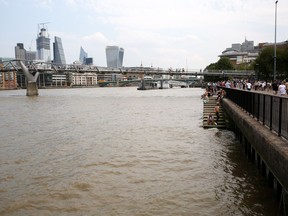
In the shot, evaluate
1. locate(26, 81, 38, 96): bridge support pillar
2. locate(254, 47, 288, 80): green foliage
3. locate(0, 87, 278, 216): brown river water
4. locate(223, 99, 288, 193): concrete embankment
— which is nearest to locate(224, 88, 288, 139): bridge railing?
locate(223, 99, 288, 193): concrete embankment

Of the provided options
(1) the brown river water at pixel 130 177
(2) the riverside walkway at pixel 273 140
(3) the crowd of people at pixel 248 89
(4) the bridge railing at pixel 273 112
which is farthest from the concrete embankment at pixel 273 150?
(3) the crowd of people at pixel 248 89

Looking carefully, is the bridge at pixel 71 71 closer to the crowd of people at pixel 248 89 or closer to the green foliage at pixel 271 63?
the green foliage at pixel 271 63

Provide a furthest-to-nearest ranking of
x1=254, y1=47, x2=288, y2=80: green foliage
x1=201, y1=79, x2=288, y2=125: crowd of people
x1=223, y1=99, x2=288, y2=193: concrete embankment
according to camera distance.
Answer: x1=254, y1=47, x2=288, y2=80: green foliage < x1=201, y1=79, x2=288, y2=125: crowd of people < x1=223, y1=99, x2=288, y2=193: concrete embankment

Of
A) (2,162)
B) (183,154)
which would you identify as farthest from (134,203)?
(2,162)

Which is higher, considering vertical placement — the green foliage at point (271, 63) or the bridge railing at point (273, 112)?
the green foliage at point (271, 63)

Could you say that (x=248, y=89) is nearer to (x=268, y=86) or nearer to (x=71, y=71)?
(x=268, y=86)

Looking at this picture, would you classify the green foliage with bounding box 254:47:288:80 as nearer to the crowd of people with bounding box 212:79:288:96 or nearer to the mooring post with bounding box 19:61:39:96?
the crowd of people with bounding box 212:79:288:96

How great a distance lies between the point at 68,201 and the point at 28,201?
4.86ft

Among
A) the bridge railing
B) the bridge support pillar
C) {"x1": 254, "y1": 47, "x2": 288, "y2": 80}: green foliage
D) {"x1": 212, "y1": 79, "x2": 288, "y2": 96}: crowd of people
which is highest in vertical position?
{"x1": 254, "y1": 47, "x2": 288, "y2": 80}: green foliage

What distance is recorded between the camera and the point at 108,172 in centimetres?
1680

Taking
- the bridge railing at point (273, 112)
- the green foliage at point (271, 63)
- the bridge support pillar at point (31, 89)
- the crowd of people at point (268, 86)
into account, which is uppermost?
the green foliage at point (271, 63)

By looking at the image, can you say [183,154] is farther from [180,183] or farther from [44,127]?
[44,127]

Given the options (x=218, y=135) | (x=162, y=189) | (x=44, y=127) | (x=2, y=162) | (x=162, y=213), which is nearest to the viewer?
(x=162, y=213)

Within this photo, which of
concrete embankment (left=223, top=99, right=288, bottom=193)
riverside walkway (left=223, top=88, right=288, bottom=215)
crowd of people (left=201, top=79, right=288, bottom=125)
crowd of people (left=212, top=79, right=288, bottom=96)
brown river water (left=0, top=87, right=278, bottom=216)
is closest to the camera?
concrete embankment (left=223, top=99, right=288, bottom=193)
